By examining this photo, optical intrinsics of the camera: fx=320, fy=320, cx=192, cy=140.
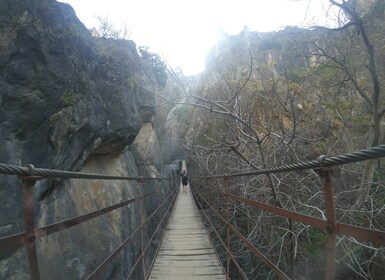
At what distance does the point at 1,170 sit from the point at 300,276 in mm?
7364

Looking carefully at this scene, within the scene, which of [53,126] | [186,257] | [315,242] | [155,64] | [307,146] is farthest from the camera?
[155,64]

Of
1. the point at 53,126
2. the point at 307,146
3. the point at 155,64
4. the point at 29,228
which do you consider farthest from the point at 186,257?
the point at 155,64

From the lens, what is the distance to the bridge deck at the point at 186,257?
421 cm

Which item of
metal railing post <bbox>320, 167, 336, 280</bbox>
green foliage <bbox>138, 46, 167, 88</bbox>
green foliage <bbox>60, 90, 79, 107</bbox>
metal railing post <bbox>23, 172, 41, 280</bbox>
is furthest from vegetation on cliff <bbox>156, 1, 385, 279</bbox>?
green foliage <bbox>138, 46, 167, 88</bbox>

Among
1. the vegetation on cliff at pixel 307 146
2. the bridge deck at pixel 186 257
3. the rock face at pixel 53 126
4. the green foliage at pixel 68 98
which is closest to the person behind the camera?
the rock face at pixel 53 126

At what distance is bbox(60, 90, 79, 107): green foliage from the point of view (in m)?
5.01

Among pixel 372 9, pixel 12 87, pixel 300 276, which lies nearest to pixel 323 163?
pixel 12 87

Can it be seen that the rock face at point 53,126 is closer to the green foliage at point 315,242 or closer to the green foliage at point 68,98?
the green foliage at point 68,98

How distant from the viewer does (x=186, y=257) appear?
5.05 m

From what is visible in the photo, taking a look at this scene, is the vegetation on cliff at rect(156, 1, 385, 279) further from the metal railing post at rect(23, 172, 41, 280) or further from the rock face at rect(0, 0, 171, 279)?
the metal railing post at rect(23, 172, 41, 280)

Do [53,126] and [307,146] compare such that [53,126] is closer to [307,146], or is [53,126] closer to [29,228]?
[29,228]

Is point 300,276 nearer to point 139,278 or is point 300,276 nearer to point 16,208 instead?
point 139,278

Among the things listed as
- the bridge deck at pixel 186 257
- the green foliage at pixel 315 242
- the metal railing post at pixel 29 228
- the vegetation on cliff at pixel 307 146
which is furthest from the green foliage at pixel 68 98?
the green foliage at pixel 315 242

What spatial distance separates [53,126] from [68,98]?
2.05ft
